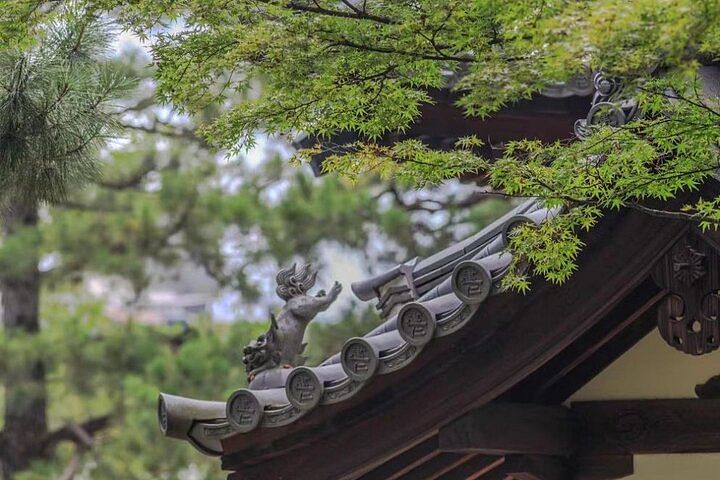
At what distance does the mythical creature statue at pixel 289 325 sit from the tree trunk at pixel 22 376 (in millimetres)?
6664

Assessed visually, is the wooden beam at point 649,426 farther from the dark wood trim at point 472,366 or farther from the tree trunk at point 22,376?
the tree trunk at point 22,376

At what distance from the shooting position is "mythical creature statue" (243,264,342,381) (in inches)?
175

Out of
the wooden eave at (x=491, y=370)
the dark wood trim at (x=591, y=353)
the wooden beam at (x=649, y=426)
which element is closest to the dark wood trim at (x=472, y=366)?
the wooden eave at (x=491, y=370)

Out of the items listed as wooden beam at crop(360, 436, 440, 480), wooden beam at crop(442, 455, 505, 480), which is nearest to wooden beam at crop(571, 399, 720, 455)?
wooden beam at crop(442, 455, 505, 480)

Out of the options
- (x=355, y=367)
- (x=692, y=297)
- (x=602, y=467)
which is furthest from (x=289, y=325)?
(x=692, y=297)

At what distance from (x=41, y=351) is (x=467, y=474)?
24.3ft

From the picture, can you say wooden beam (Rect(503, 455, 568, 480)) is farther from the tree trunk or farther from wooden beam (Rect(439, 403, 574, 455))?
the tree trunk

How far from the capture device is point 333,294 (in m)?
4.80

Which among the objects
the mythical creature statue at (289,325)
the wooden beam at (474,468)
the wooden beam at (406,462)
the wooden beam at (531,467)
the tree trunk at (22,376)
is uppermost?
the tree trunk at (22,376)

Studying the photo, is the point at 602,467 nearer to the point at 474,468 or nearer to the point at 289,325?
the point at 474,468

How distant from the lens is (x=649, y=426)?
432cm

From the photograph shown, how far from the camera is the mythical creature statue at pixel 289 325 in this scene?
4449mm

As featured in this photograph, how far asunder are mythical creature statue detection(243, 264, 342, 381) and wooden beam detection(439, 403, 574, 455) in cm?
75

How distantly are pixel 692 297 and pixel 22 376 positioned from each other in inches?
346
